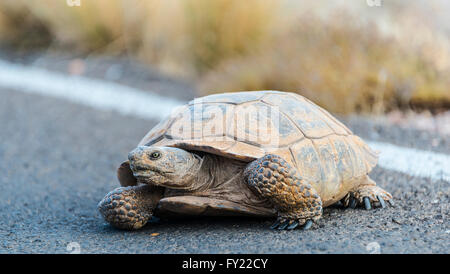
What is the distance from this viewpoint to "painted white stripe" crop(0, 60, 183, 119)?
25.0 ft

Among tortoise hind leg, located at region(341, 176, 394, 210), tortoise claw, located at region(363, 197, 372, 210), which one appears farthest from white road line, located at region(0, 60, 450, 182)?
tortoise claw, located at region(363, 197, 372, 210)

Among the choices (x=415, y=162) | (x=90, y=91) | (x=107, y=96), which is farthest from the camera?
(x=90, y=91)

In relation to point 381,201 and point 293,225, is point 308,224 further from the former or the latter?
Result: point 381,201

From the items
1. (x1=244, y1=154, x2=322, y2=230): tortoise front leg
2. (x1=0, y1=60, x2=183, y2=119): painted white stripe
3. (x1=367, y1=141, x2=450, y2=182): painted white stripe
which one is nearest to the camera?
(x1=244, y1=154, x2=322, y2=230): tortoise front leg

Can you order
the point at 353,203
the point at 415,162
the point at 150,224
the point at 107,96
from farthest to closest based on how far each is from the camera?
the point at 107,96
the point at 415,162
the point at 353,203
the point at 150,224

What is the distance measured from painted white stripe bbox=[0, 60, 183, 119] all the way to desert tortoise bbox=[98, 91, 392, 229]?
3.93 metres

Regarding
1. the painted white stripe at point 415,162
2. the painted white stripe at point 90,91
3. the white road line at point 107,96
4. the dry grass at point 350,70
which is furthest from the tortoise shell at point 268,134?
the painted white stripe at point 90,91

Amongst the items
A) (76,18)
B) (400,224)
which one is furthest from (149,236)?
(76,18)

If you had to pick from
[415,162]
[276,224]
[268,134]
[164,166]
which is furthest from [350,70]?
[164,166]

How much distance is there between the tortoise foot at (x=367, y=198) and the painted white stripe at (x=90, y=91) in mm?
4013

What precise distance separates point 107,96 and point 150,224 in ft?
17.8

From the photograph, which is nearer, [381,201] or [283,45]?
[381,201]

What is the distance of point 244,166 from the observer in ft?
10.1

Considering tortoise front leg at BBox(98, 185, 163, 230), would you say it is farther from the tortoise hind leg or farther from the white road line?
the white road line
